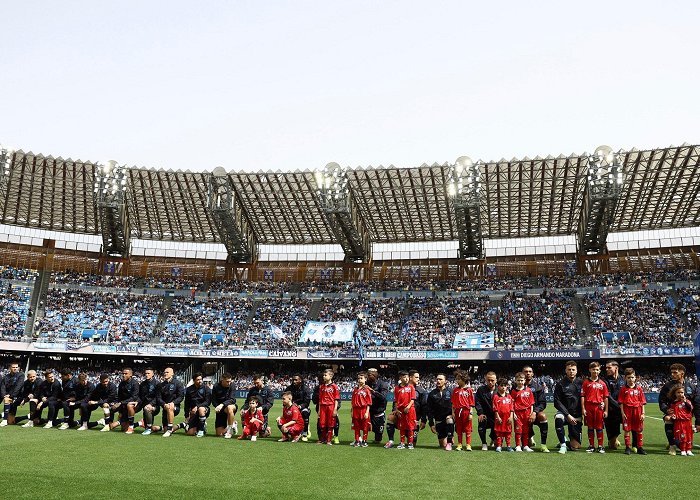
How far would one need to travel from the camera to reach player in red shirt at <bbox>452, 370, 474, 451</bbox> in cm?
1191

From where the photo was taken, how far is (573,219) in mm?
45688

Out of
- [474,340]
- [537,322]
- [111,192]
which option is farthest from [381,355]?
[111,192]

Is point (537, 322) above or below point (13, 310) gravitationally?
above

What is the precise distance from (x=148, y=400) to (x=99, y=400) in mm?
1284

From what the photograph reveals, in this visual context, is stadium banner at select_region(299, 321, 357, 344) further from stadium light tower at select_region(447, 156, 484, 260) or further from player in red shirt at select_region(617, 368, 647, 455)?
player in red shirt at select_region(617, 368, 647, 455)

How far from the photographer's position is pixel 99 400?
1392cm

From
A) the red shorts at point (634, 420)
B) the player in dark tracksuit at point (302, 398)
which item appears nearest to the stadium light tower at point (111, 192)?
the player in dark tracksuit at point (302, 398)

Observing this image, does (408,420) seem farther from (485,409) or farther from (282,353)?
(282,353)

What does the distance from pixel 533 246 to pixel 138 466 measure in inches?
1808

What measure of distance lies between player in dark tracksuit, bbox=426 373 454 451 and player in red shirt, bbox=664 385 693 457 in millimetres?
4238

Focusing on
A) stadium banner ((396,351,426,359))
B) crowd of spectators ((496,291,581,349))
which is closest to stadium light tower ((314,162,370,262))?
stadium banner ((396,351,426,359))

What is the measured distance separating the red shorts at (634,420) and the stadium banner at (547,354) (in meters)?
27.8

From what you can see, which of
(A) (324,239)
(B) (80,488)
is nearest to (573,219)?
(A) (324,239)

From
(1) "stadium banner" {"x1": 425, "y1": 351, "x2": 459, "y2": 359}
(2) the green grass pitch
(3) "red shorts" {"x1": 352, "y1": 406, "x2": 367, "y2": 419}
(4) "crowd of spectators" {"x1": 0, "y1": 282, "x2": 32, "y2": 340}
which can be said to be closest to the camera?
(2) the green grass pitch
